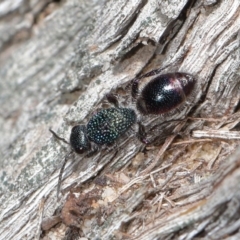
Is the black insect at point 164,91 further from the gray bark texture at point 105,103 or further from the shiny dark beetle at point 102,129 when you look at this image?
the shiny dark beetle at point 102,129

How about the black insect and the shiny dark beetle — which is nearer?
the black insect

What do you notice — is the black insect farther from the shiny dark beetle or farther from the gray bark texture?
the shiny dark beetle

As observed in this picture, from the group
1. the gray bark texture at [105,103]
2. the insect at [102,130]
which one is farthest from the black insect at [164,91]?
the insect at [102,130]

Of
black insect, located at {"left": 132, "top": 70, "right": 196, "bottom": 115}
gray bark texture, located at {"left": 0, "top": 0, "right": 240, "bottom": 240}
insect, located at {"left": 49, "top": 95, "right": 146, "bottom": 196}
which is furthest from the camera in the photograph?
insect, located at {"left": 49, "top": 95, "right": 146, "bottom": 196}

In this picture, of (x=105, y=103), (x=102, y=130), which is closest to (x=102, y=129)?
(x=102, y=130)

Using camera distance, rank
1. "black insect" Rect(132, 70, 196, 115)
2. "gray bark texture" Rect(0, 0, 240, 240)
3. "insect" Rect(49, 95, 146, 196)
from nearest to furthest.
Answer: "gray bark texture" Rect(0, 0, 240, 240) → "black insect" Rect(132, 70, 196, 115) → "insect" Rect(49, 95, 146, 196)

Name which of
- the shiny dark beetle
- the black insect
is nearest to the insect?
the shiny dark beetle
